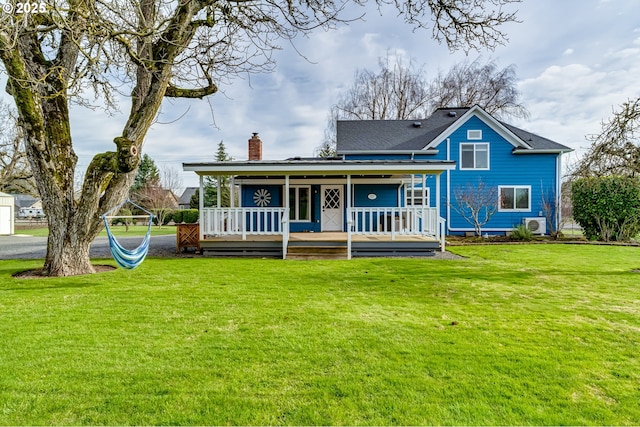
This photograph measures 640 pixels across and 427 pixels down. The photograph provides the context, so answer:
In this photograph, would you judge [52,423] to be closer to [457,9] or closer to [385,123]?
[457,9]

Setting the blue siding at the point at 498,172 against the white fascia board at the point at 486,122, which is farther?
the blue siding at the point at 498,172

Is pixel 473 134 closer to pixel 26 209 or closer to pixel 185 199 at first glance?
pixel 185 199

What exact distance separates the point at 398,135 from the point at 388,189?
4.73 meters

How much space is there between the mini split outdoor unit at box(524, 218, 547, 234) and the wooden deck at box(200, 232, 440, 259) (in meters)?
7.99

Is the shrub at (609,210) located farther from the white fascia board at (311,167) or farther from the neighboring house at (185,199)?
the neighboring house at (185,199)

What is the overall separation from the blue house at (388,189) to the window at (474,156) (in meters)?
0.05

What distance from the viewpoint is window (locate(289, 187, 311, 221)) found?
45.0 feet

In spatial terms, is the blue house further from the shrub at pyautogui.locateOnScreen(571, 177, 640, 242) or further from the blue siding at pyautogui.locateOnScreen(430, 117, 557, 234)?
the shrub at pyautogui.locateOnScreen(571, 177, 640, 242)

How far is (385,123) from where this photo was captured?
18531 mm

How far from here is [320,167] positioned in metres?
10.5

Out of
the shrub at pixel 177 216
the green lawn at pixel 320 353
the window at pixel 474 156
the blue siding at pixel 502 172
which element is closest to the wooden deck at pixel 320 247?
the green lawn at pixel 320 353

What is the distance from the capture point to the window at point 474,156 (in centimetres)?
1636

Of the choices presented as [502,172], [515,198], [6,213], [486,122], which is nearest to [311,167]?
[486,122]

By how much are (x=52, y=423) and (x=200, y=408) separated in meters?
0.90
